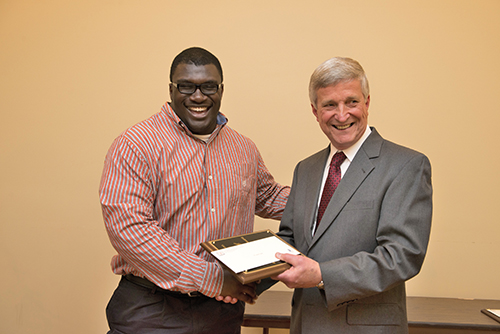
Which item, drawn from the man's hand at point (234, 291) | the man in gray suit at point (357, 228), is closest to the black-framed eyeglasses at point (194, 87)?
the man in gray suit at point (357, 228)

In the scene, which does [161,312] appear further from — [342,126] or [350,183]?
[342,126]

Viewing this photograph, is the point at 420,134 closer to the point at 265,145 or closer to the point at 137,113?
the point at 265,145

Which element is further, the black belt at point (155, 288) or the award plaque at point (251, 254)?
the black belt at point (155, 288)

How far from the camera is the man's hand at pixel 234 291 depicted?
1621 mm

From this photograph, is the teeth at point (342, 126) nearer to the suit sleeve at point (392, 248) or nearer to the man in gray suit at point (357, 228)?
the man in gray suit at point (357, 228)

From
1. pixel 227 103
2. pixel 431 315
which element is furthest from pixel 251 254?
pixel 227 103

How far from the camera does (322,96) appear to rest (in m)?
1.58

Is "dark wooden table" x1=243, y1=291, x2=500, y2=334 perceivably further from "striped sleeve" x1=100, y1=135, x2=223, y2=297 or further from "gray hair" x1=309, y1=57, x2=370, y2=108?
"gray hair" x1=309, y1=57, x2=370, y2=108

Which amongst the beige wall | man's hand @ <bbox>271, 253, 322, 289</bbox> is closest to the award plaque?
man's hand @ <bbox>271, 253, 322, 289</bbox>

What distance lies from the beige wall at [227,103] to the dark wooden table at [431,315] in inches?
9.1

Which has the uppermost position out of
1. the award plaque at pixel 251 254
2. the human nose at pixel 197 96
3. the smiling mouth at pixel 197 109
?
the human nose at pixel 197 96

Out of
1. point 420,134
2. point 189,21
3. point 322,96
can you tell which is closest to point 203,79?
point 322,96

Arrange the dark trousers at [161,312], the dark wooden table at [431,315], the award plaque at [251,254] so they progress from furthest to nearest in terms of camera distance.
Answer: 1. the dark wooden table at [431,315]
2. the dark trousers at [161,312]
3. the award plaque at [251,254]

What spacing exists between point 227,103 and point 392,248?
1924 millimetres
